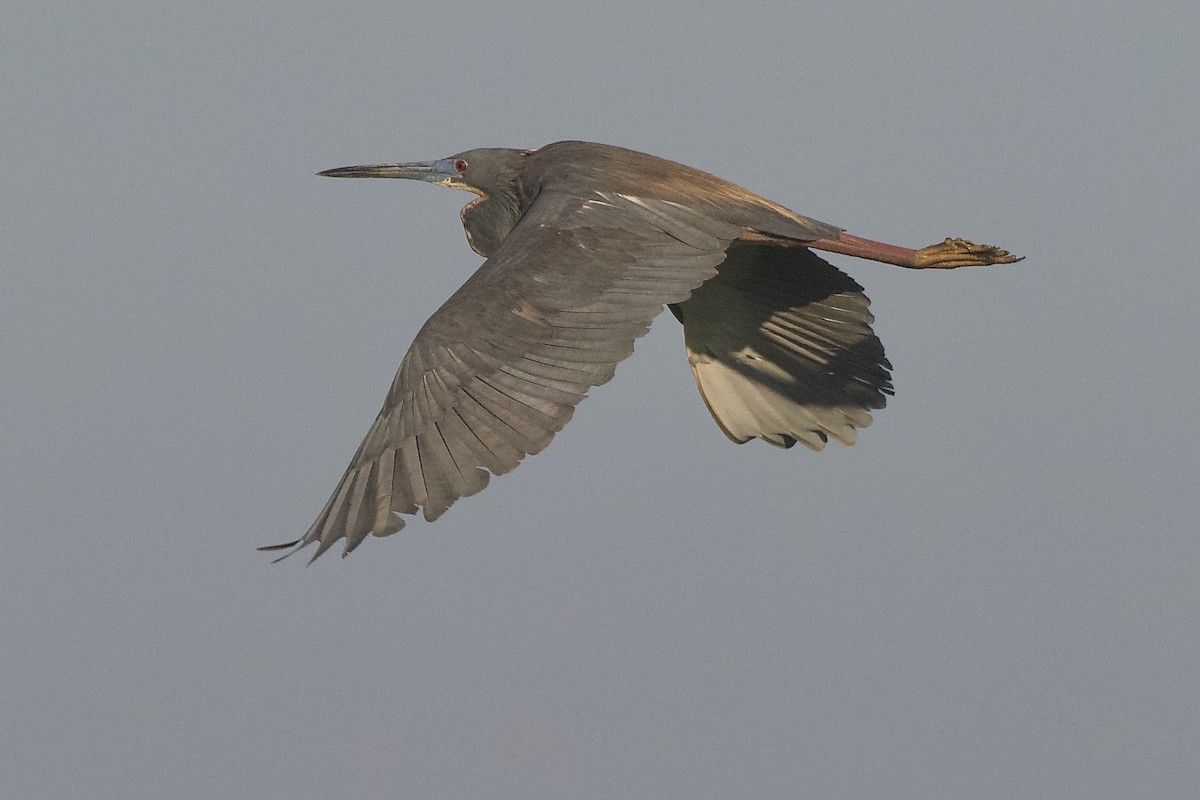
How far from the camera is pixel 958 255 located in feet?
34.7

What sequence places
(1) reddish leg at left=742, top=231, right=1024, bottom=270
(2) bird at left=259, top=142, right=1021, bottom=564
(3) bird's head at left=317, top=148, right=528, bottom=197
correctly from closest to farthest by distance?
1. (2) bird at left=259, top=142, right=1021, bottom=564
2. (1) reddish leg at left=742, top=231, right=1024, bottom=270
3. (3) bird's head at left=317, top=148, right=528, bottom=197

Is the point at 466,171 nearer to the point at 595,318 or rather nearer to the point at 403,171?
the point at 403,171

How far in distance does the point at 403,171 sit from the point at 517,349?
3.77 m

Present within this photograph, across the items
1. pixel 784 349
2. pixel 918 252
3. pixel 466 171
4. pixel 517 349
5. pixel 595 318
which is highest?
pixel 466 171

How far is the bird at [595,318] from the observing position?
27.9 feet

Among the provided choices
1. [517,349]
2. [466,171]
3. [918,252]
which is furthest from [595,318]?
[466,171]

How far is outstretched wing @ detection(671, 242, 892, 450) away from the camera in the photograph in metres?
11.7

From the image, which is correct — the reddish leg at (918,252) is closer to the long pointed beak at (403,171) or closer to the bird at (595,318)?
the bird at (595,318)

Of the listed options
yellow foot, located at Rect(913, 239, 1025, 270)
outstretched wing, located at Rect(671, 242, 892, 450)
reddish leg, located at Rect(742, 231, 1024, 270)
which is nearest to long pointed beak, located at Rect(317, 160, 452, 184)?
outstretched wing, located at Rect(671, 242, 892, 450)

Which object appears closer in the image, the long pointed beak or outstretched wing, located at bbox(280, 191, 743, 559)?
outstretched wing, located at bbox(280, 191, 743, 559)

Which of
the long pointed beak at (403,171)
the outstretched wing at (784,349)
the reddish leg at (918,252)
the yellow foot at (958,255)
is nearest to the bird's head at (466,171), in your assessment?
the long pointed beak at (403,171)

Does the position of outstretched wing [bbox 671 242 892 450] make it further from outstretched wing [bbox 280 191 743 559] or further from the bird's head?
outstretched wing [bbox 280 191 743 559]

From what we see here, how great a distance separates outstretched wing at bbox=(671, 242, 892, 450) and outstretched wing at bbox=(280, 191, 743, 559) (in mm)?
1713

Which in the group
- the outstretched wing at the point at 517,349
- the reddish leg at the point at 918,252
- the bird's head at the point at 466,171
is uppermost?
the bird's head at the point at 466,171
